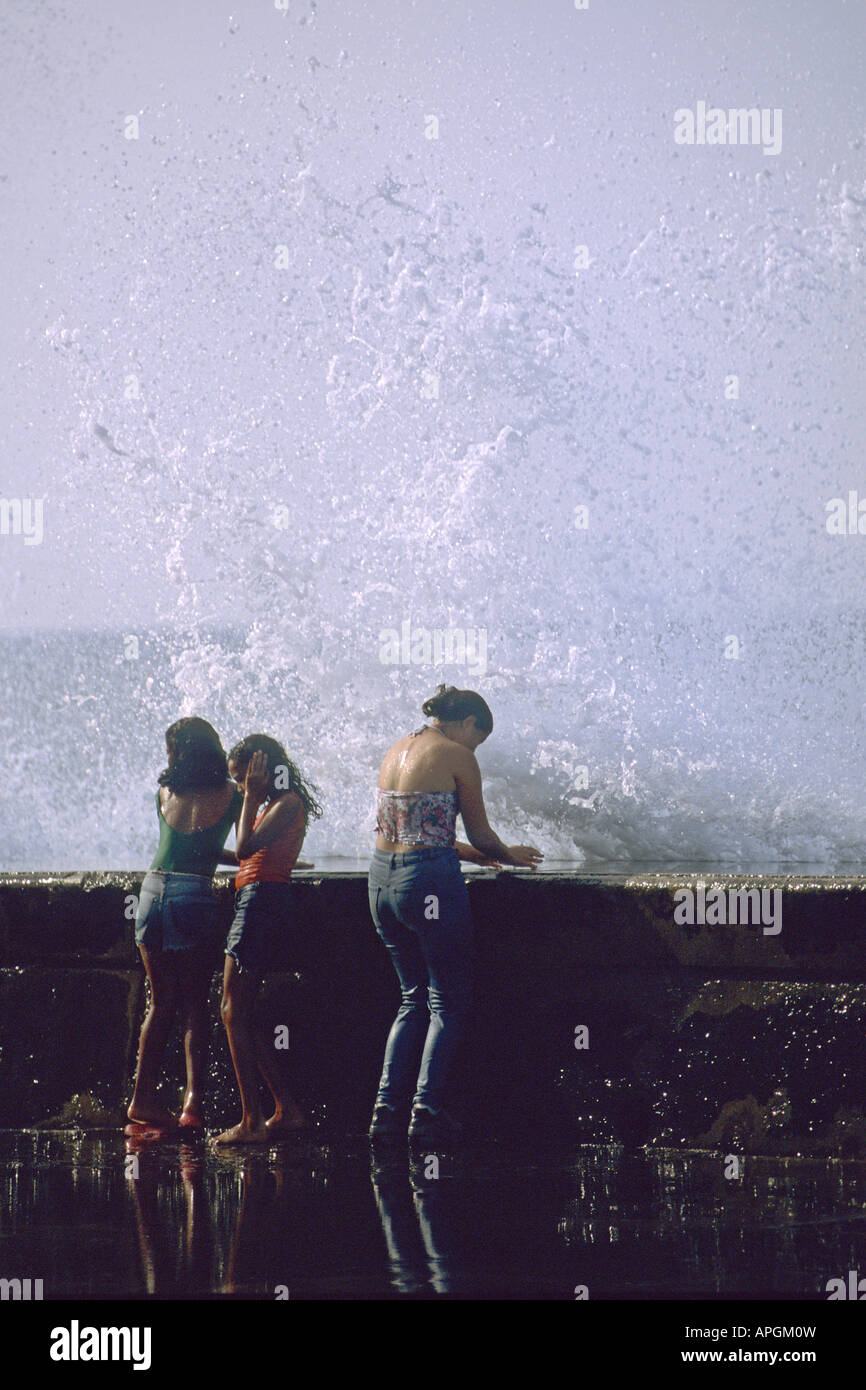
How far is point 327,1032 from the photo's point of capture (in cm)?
593

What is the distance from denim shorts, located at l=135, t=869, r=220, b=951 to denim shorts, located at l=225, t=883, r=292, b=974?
140 mm

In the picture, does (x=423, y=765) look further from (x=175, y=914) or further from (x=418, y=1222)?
(x=418, y=1222)

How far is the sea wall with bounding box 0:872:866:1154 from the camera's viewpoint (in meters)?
5.34

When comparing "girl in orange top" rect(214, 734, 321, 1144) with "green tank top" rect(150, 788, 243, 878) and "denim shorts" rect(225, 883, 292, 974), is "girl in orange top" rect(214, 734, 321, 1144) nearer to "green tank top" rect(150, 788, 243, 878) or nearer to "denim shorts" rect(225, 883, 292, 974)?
"denim shorts" rect(225, 883, 292, 974)

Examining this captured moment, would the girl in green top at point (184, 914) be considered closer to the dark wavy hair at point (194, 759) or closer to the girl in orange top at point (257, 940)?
the dark wavy hair at point (194, 759)

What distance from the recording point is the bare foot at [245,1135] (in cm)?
570

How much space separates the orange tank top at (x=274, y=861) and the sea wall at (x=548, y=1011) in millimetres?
233

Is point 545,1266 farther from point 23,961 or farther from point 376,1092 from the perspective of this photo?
point 23,961

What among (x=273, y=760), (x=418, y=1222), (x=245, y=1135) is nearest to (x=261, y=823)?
(x=273, y=760)

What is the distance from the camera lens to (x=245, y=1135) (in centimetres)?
571

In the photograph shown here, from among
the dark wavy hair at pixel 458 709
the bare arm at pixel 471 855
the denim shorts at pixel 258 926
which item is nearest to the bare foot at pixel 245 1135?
the denim shorts at pixel 258 926
